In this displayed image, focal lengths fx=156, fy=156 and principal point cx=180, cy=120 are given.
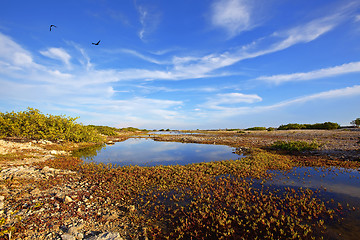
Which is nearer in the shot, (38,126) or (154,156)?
(154,156)

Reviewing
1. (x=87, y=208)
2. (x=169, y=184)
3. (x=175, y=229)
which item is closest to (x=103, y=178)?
(x=87, y=208)

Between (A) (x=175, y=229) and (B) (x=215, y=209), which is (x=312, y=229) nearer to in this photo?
(B) (x=215, y=209)

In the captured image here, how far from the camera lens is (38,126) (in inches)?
1112

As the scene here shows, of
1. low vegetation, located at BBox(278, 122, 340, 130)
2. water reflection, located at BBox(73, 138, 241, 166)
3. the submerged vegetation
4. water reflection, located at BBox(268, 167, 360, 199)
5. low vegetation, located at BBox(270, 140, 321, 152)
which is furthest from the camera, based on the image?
low vegetation, located at BBox(278, 122, 340, 130)

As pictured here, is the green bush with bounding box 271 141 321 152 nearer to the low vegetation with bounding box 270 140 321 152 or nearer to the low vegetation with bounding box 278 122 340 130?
the low vegetation with bounding box 270 140 321 152

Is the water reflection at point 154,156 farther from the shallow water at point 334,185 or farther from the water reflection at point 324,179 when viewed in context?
the shallow water at point 334,185

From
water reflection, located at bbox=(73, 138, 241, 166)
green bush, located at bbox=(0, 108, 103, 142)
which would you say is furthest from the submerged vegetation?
green bush, located at bbox=(0, 108, 103, 142)

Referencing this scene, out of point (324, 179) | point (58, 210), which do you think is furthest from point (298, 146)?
point (58, 210)

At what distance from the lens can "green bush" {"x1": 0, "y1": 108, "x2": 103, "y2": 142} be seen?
2581 centimetres

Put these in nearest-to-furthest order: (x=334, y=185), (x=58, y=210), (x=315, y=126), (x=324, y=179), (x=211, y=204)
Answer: (x=58, y=210), (x=211, y=204), (x=334, y=185), (x=324, y=179), (x=315, y=126)

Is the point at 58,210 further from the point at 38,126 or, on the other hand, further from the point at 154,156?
the point at 38,126

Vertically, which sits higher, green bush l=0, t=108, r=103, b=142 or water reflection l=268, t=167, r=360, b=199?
green bush l=0, t=108, r=103, b=142

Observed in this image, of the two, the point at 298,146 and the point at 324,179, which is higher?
the point at 298,146

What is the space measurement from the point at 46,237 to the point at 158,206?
4772mm
